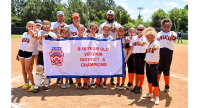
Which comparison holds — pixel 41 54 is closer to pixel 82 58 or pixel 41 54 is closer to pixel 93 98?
pixel 82 58

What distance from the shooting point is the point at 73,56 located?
5680 mm

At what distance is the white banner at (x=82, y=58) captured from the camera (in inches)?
218

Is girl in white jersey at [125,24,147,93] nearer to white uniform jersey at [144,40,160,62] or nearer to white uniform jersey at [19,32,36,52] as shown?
white uniform jersey at [144,40,160,62]

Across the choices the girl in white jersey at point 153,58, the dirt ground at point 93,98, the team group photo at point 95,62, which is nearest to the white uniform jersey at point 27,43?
the team group photo at point 95,62

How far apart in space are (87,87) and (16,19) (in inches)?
1934

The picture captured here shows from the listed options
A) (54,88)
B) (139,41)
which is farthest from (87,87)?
(139,41)

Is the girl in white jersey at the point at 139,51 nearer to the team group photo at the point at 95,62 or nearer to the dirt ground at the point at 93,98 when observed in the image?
the team group photo at the point at 95,62

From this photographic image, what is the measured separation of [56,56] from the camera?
5547mm

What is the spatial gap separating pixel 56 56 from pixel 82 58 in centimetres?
81

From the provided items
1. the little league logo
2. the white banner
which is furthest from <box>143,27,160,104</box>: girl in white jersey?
the little league logo
